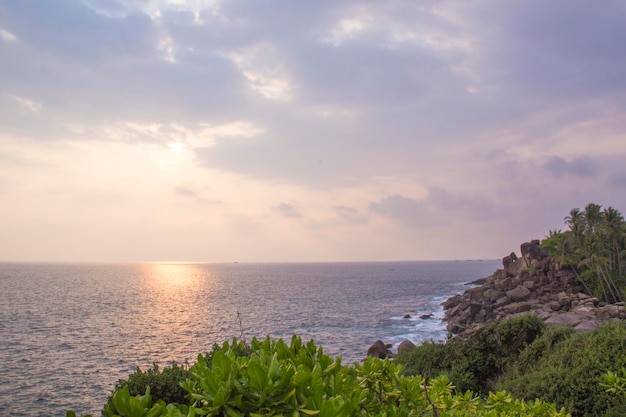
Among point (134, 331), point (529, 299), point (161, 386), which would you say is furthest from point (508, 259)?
point (161, 386)

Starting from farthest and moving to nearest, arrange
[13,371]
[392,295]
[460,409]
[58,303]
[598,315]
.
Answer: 1. [392,295]
2. [58,303]
3. [598,315]
4. [13,371]
5. [460,409]

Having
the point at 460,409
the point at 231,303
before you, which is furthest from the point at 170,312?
the point at 460,409

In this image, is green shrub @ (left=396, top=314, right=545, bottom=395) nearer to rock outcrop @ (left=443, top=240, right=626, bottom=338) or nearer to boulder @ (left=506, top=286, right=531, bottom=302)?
rock outcrop @ (left=443, top=240, right=626, bottom=338)

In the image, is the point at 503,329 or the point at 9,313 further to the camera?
the point at 9,313

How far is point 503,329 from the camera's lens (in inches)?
850

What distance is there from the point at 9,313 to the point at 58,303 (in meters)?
14.3

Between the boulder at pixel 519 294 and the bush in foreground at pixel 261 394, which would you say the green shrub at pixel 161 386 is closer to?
the bush in foreground at pixel 261 394

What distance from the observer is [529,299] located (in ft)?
204

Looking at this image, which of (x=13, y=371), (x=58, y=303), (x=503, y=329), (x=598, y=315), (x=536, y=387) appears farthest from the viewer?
(x=58, y=303)

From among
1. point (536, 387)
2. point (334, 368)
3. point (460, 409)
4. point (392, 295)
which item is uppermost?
point (334, 368)

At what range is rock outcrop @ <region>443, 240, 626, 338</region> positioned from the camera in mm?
45062

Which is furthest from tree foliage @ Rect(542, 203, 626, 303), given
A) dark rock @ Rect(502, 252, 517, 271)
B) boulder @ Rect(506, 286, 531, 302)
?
dark rock @ Rect(502, 252, 517, 271)

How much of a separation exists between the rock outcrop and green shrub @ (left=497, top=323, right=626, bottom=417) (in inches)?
756

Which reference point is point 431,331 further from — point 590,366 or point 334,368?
point 334,368
